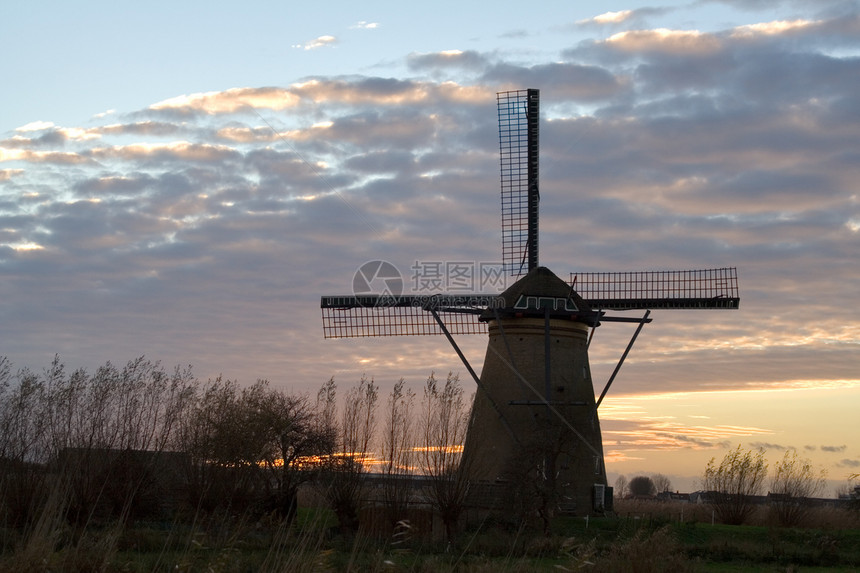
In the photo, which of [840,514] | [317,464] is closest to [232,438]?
[317,464]

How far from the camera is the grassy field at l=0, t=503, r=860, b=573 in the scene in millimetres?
10922

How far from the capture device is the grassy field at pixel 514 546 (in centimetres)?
1092

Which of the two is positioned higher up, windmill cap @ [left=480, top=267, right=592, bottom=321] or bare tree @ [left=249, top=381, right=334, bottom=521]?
windmill cap @ [left=480, top=267, right=592, bottom=321]

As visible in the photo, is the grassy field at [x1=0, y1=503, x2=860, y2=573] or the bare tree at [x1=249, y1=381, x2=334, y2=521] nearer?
the grassy field at [x1=0, y1=503, x2=860, y2=573]

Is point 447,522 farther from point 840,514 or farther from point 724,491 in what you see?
point 840,514

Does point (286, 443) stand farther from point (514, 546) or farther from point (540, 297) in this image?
point (514, 546)

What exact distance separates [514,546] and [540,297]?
13.4 meters

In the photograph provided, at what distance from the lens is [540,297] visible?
85.0 feet

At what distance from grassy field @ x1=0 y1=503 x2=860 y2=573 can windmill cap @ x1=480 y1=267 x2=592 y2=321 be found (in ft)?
20.0

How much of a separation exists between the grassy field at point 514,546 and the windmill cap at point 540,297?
610 centimetres

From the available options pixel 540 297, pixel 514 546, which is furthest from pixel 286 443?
pixel 514 546

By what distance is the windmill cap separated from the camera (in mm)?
25719

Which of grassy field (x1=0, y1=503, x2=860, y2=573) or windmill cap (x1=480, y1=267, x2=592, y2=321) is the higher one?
windmill cap (x1=480, y1=267, x2=592, y2=321)

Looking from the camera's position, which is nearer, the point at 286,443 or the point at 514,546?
the point at 514,546
